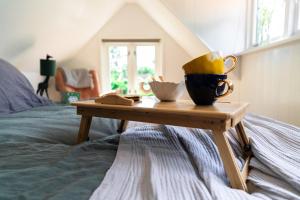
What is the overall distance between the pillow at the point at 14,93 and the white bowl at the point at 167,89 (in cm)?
106

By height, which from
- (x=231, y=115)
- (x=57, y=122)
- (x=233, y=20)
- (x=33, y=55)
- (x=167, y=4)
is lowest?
(x=57, y=122)

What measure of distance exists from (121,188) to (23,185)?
210 mm

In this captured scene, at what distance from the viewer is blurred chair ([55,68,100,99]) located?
3.34 metres

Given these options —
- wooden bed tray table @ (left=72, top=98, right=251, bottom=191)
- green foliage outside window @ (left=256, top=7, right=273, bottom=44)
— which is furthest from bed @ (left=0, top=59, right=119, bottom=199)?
green foliage outside window @ (left=256, top=7, right=273, bottom=44)

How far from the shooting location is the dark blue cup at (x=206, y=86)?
712 mm

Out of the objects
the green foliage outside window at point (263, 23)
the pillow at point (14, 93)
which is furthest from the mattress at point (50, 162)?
the green foliage outside window at point (263, 23)

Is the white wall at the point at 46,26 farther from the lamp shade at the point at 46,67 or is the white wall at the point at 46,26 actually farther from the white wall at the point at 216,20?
the white wall at the point at 216,20

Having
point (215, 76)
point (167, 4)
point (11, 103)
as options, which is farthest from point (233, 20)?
point (11, 103)

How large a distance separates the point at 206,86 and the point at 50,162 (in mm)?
499

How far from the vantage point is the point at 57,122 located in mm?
1146

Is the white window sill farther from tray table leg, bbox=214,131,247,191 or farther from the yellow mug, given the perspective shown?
tray table leg, bbox=214,131,247,191

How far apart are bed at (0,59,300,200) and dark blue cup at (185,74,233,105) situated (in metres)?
0.14

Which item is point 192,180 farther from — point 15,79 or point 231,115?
point 15,79

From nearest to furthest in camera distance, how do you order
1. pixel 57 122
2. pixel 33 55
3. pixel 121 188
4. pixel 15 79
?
pixel 121 188
pixel 57 122
pixel 15 79
pixel 33 55
